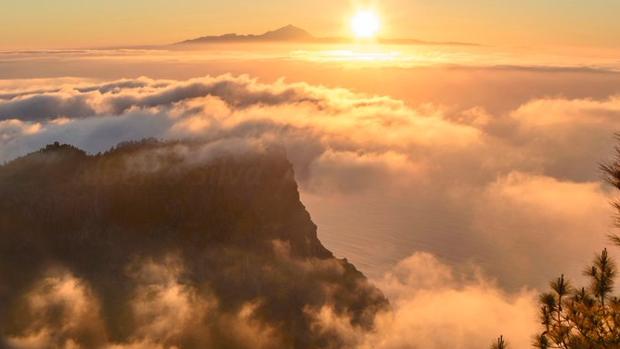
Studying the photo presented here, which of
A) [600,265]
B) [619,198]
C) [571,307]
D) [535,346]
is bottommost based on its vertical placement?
[535,346]

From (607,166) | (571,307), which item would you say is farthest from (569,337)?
(607,166)

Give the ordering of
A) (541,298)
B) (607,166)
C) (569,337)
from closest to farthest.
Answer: (607,166), (569,337), (541,298)

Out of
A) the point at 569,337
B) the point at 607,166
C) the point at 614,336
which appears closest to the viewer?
the point at 607,166

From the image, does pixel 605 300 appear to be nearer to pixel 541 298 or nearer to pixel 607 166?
pixel 541 298

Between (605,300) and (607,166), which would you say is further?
(605,300)

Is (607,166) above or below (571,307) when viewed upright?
above

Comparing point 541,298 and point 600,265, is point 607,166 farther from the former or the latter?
point 541,298

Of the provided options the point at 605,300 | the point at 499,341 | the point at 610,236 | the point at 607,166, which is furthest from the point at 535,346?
the point at 607,166

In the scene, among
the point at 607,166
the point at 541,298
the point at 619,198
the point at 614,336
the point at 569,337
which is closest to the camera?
the point at 607,166

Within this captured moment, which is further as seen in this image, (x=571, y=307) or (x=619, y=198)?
(x=571, y=307)
